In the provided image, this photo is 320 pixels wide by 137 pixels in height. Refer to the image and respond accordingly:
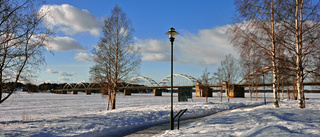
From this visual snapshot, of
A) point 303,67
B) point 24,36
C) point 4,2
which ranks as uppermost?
point 4,2

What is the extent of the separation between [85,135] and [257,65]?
43.1 ft

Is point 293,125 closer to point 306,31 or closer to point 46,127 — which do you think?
point 306,31

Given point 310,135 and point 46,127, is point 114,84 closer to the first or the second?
point 46,127

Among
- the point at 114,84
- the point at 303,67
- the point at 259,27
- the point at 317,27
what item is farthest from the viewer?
the point at 114,84

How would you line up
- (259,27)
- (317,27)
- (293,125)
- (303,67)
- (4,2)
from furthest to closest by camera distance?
1. (259,27)
2. (303,67)
3. (317,27)
4. (4,2)
5. (293,125)

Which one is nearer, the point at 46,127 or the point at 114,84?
the point at 46,127

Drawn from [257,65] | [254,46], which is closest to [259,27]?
[254,46]

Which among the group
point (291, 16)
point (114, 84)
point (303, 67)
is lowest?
point (114, 84)

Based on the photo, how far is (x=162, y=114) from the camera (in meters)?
15.2

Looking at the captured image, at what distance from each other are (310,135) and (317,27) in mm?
10290

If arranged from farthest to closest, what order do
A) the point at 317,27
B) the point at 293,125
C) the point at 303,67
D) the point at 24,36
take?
the point at 303,67 < the point at 317,27 < the point at 24,36 < the point at 293,125

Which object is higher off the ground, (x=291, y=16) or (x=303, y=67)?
(x=291, y=16)

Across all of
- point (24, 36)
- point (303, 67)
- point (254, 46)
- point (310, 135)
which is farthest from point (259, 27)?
point (24, 36)

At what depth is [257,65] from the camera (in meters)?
15.9
